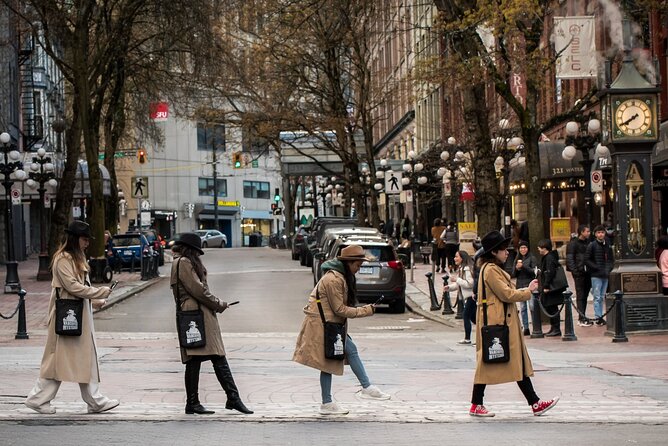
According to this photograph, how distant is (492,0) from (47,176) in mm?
21495

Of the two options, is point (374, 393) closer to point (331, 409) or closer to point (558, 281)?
point (331, 409)

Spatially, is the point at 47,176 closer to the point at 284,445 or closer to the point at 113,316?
the point at 113,316

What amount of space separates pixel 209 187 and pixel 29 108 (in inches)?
1683

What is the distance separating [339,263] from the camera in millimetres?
11867

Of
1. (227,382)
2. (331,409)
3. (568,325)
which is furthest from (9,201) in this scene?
(331,409)

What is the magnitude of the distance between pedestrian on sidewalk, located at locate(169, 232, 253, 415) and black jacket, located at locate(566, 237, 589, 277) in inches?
485

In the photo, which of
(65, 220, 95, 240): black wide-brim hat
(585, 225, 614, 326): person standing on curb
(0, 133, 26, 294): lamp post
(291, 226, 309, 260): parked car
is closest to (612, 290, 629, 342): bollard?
(585, 225, 614, 326): person standing on curb

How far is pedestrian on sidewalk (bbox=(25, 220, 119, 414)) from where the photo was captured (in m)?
11.6

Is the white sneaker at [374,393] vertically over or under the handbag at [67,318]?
under

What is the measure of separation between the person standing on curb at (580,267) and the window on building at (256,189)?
89.8 m

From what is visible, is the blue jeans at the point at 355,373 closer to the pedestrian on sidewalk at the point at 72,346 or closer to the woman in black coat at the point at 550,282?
the pedestrian on sidewalk at the point at 72,346

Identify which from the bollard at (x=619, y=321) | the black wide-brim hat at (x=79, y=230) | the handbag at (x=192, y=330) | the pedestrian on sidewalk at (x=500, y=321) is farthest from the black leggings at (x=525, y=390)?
the bollard at (x=619, y=321)

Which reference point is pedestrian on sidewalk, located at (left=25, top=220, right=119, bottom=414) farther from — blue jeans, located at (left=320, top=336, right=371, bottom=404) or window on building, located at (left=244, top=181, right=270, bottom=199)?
window on building, located at (left=244, top=181, right=270, bottom=199)

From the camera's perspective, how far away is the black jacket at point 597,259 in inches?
890
